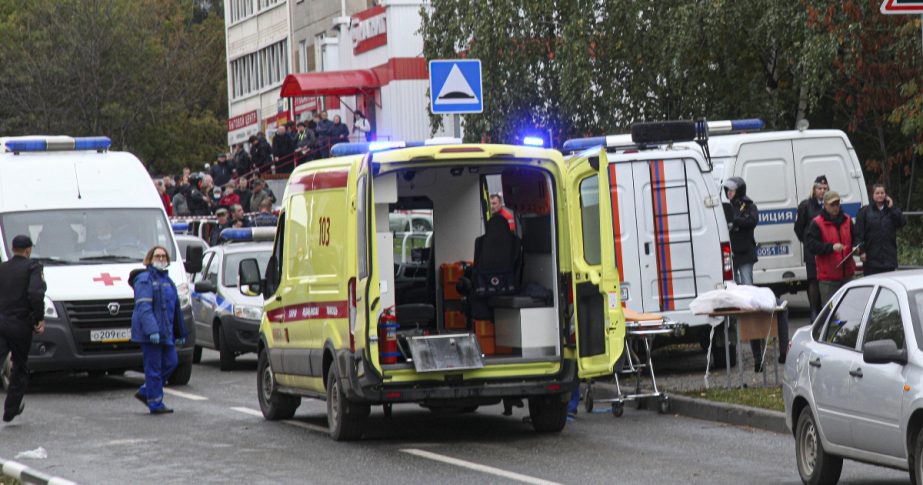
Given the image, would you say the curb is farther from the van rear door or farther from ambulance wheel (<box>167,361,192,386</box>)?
the van rear door

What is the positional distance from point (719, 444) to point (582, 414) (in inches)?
111

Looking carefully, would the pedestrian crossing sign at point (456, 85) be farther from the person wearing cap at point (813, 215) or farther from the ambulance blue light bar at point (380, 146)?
the person wearing cap at point (813, 215)

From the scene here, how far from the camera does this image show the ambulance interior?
15.1 metres

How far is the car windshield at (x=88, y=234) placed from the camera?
2138cm

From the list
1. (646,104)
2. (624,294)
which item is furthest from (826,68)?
(624,294)

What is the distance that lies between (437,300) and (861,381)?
6.31 meters

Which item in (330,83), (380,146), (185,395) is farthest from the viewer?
(330,83)

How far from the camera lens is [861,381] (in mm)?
10828

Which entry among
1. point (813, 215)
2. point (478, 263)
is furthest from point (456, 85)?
point (813, 215)

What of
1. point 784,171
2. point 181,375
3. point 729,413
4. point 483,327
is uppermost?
point 784,171

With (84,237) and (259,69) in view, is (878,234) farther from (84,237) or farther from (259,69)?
(259,69)

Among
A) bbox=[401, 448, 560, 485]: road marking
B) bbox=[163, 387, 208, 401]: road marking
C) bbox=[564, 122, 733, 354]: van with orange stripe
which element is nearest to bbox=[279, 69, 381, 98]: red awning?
bbox=[163, 387, 208, 401]: road marking

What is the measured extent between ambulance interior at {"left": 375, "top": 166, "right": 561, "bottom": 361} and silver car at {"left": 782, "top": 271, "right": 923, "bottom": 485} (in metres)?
3.39

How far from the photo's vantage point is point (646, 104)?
120 ft
